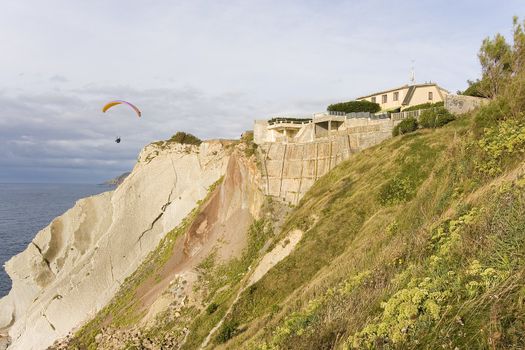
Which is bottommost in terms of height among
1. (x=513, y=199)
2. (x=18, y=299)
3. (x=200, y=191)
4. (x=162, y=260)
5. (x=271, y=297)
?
(x=18, y=299)

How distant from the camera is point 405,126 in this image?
33594 millimetres

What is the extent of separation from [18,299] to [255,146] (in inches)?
1528

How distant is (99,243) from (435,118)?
39137 mm

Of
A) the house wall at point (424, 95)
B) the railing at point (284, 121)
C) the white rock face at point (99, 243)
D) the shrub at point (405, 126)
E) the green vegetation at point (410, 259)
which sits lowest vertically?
the white rock face at point (99, 243)

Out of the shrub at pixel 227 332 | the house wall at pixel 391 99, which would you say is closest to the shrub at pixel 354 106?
the house wall at pixel 391 99

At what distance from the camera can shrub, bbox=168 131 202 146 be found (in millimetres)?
58091

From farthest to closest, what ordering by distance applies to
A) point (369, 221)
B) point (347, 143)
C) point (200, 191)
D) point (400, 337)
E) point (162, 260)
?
1. point (200, 191)
2. point (162, 260)
3. point (347, 143)
4. point (369, 221)
5. point (400, 337)

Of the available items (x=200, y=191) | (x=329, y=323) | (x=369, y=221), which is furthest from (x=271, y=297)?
(x=200, y=191)

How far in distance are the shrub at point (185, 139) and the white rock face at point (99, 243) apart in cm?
114

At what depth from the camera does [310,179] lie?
3712 cm

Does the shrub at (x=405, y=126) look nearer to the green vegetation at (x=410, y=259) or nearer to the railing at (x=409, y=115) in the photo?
the green vegetation at (x=410, y=259)

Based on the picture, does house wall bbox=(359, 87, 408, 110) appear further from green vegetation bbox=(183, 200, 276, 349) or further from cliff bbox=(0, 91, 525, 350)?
green vegetation bbox=(183, 200, 276, 349)

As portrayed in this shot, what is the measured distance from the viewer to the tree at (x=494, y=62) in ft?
123

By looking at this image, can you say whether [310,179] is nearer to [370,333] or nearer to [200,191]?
[200,191]
